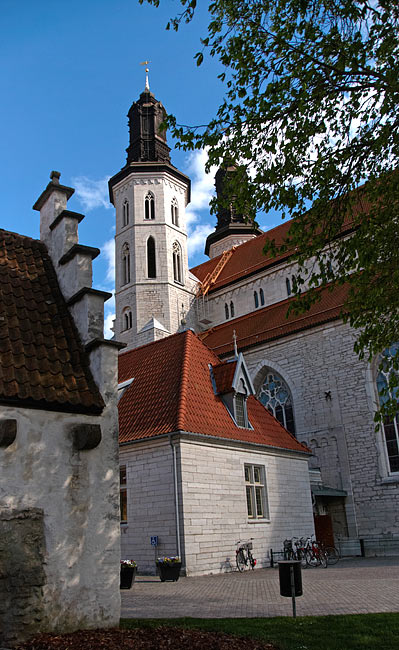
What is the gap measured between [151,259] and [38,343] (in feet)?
105

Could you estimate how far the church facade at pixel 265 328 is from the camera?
78.7 feet

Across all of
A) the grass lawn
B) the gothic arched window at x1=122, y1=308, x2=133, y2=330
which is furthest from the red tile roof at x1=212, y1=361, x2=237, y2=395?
the gothic arched window at x1=122, y1=308, x2=133, y2=330

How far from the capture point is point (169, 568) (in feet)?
44.1

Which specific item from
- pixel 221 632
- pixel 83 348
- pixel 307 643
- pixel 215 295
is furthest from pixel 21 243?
pixel 215 295

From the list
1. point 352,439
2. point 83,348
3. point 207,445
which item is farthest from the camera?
point 352,439

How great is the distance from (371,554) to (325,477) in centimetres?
361

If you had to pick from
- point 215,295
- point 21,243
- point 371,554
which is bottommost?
point 371,554

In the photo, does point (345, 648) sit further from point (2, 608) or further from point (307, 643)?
point (2, 608)

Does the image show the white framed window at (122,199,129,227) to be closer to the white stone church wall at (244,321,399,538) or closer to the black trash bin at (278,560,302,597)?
the white stone church wall at (244,321,399,538)

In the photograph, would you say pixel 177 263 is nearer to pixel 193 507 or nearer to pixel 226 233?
pixel 226 233

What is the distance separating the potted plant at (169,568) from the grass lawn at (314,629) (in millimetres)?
5733

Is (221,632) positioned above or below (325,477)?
below

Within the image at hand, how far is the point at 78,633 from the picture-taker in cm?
675

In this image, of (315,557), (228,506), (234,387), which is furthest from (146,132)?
(315,557)
